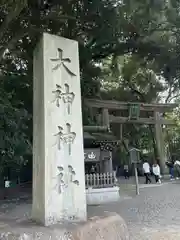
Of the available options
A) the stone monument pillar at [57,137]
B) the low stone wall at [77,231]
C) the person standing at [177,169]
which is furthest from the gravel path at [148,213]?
the person standing at [177,169]

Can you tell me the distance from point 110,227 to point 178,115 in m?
23.2

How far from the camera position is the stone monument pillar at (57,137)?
177 inches

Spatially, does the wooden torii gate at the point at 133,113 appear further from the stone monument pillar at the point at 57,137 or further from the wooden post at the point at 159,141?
the stone monument pillar at the point at 57,137

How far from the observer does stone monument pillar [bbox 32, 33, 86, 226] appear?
4.49 metres

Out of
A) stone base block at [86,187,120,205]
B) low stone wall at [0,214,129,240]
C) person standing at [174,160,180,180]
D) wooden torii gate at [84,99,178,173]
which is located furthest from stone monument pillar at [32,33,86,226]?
person standing at [174,160,180,180]

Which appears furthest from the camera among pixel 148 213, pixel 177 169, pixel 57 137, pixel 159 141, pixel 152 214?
pixel 159 141

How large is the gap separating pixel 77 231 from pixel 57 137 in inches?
56.1

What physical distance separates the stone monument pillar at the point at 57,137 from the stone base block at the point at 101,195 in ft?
22.0

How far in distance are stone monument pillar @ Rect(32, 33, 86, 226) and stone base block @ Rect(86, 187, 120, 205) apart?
22.0 feet

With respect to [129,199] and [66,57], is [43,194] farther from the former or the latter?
[129,199]

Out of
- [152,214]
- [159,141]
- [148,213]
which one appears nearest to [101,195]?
[148,213]

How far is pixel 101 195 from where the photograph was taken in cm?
1155

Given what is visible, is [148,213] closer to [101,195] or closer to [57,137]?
[101,195]

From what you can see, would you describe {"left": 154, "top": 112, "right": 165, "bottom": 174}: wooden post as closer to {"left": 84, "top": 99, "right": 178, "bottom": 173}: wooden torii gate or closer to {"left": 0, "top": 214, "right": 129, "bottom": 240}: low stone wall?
{"left": 84, "top": 99, "right": 178, "bottom": 173}: wooden torii gate
